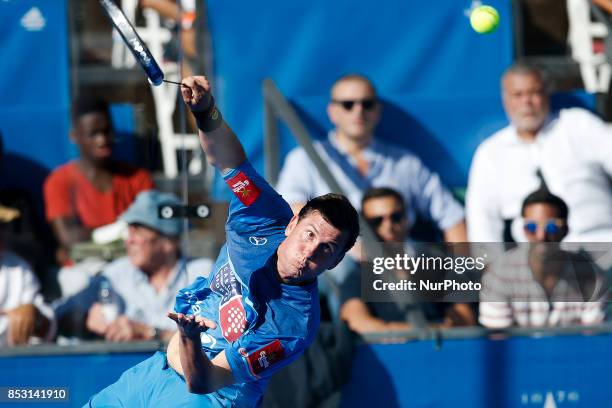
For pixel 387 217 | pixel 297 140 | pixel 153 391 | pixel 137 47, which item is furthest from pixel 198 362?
pixel 297 140

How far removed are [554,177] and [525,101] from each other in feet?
1.28

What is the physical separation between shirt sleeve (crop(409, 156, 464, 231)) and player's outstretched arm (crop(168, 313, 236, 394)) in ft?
5.93

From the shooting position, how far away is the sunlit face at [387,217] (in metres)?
5.30

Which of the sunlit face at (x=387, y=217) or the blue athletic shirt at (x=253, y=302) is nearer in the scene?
the blue athletic shirt at (x=253, y=302)

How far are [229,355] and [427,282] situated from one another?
66.2 inches

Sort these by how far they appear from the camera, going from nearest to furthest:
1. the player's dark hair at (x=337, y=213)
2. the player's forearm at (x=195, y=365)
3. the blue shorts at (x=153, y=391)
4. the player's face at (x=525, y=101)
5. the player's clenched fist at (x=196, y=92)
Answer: the player's forearm at (x=195, y=365), the player's clenched fist at (x=196, y=92), the player's dark hair at (x=337, y=213), the blue shorts at (x=153, y=391), the player's face at (x=525, y=101)

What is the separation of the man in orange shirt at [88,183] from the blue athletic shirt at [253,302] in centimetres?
139

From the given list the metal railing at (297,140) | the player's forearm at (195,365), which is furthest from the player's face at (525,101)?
the player's forearm at (195,365)

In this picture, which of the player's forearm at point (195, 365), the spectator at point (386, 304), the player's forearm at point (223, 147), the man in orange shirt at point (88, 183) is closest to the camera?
the player's forearm at point (195, 365)

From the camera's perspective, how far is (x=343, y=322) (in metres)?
5.21

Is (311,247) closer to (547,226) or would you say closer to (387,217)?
(387,217)

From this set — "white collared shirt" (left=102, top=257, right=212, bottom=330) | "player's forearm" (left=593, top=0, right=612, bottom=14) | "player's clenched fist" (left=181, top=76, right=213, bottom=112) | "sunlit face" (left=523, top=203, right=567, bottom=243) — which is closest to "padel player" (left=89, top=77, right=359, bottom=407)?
"player's clenched fist" (left=181, top=76, right=213, bottom=112)

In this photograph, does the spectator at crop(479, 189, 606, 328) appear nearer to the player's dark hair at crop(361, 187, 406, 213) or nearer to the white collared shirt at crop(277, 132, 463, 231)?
the white collared shirt at crop(277, 132, 463, 231)

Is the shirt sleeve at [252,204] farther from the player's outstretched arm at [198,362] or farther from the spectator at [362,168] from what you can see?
the spectator at [362,168]
